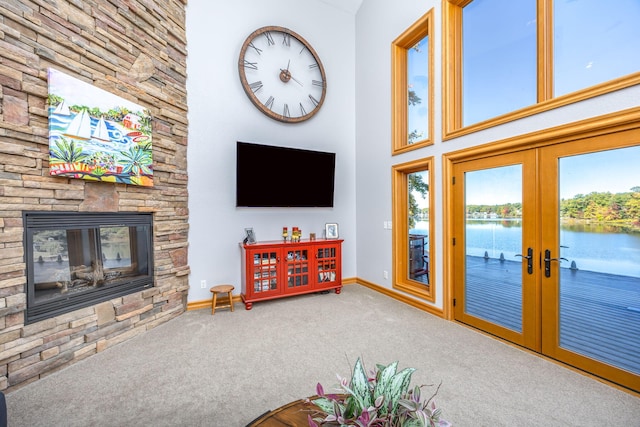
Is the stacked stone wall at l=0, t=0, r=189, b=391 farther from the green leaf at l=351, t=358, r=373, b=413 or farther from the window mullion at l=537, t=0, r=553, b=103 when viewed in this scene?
the window mullion at l=537, t=0, r=553, b=103

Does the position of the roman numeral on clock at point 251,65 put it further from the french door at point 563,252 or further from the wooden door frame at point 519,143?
the french door at point 563,252

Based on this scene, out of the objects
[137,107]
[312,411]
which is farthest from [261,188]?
[312,411]

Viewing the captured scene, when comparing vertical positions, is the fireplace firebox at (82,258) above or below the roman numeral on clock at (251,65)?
below

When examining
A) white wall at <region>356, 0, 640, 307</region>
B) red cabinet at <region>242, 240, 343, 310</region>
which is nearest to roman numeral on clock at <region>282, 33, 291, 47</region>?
white wall at <region>356, 0, 640, 307</region>

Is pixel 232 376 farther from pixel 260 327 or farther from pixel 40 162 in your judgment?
pixel 40 162

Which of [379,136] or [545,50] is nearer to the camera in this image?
[545,50]

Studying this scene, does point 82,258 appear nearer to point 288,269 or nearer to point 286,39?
point 288,269

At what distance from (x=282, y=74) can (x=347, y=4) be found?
1.83 meters

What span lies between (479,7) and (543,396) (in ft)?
12.6

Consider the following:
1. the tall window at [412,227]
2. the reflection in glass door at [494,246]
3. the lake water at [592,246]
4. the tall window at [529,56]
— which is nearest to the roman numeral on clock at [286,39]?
the tall window at [529,56]

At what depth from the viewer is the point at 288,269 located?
3.98 metres

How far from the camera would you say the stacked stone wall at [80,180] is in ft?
6.86

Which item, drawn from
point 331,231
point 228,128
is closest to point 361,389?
point 331,231

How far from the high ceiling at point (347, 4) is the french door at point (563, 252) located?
3.65m
